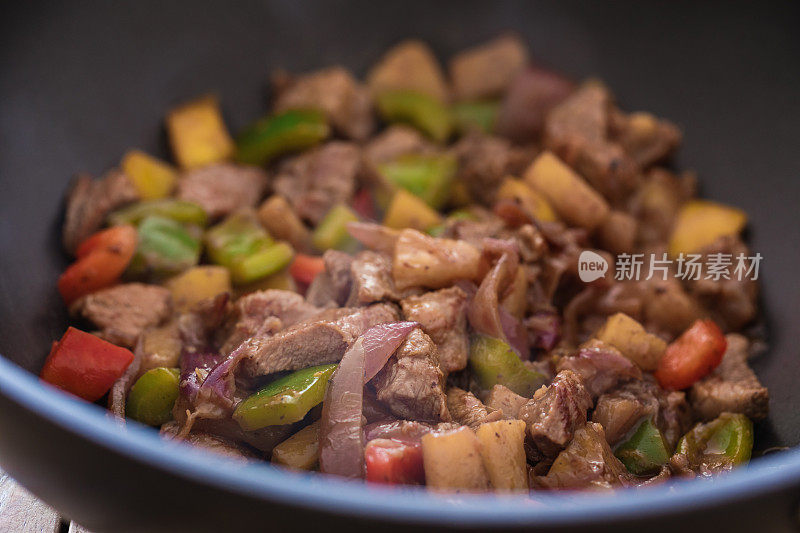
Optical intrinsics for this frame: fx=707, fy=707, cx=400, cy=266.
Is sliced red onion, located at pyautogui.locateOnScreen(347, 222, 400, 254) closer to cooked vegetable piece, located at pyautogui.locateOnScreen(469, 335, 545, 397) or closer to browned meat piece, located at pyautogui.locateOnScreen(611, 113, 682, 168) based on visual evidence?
cooked vegetable piece, located at pyautogui.locateOnScreen(469, 335, 545, 397)

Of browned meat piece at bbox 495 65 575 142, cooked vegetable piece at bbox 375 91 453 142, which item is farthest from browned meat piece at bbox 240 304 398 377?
browned meat piece at bbox 495 65 575 142

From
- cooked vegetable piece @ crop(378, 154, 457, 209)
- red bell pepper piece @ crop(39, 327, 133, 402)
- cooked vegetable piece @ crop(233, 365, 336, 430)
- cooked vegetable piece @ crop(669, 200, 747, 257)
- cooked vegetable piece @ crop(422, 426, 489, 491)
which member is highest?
cooked vegetable piece @ crop(669, 200, 747, 257)

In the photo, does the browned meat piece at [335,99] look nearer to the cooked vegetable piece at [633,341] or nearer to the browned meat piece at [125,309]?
the browned meat piece at [125,309]

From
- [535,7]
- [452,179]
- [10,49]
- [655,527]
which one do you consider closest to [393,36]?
[535,7]

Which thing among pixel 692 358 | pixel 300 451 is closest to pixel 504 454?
pixel 300 451

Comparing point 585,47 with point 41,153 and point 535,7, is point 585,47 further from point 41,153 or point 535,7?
point 41,153

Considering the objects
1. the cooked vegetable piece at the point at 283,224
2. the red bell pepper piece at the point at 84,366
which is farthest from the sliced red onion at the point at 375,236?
the red bell pepper piece at the point at 84,366

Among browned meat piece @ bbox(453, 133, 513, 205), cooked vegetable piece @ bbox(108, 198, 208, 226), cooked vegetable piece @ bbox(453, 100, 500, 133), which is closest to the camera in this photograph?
cooked vegetable piece @ bbox(108, 198, 208, 226)
